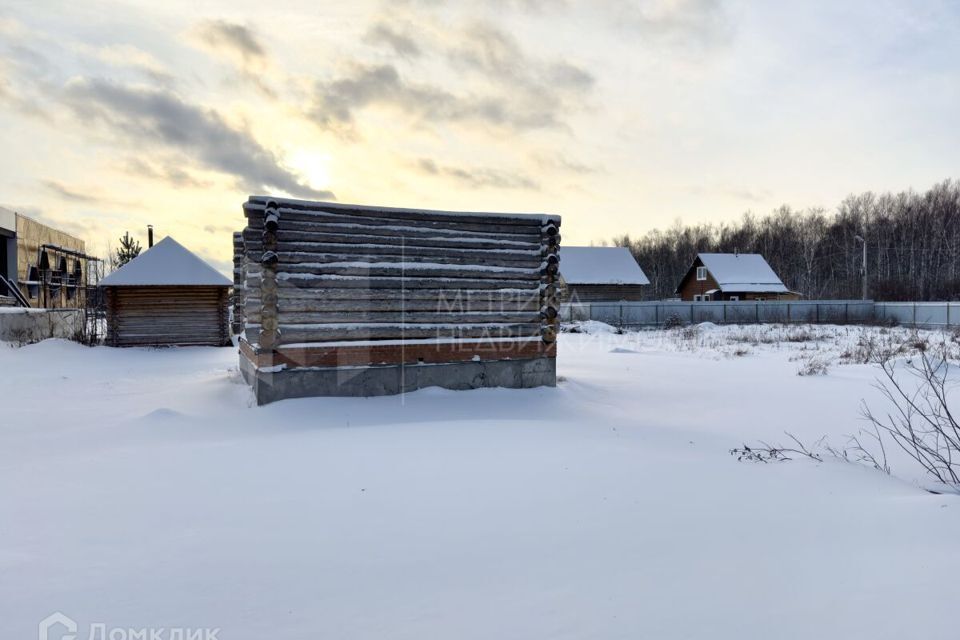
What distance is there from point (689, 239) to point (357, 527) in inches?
3211

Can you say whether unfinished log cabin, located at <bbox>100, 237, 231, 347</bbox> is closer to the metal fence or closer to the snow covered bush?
the snow covered bush

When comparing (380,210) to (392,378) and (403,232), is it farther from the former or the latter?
(392,378)

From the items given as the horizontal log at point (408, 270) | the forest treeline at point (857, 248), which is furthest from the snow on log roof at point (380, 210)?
the forest treeline at point (857, 248)

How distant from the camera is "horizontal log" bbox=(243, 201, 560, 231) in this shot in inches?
350

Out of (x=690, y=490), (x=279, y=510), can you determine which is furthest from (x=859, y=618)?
(x=279, y=510)

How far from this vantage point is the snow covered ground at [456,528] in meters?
2.93

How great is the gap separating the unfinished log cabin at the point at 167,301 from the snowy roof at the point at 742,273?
3803 cm

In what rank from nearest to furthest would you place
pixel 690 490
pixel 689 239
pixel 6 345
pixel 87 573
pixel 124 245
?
pixel 87 573
pixel 690 490
pixel 6 345
pixel 124 245
pixel 689 239

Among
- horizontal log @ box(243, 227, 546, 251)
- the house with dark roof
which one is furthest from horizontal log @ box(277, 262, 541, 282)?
the house with dark roof

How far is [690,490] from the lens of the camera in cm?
498

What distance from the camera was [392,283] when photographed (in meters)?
9.65

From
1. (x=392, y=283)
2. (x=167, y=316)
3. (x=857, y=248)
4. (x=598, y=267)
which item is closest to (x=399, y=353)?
(x=392, y=283)

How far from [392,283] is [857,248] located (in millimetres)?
62160

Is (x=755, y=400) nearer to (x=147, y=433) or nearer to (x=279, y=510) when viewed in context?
(x=279, y=510)
